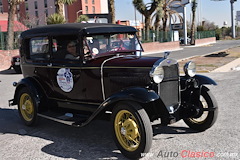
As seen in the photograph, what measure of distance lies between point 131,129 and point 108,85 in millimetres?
964

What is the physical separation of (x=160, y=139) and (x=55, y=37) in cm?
263

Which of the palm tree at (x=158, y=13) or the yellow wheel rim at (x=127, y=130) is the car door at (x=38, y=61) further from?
the palm tree at (x=158, y=13)

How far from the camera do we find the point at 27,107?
598 cm

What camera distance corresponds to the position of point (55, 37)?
5.50 m

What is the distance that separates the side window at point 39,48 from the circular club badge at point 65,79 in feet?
1.80

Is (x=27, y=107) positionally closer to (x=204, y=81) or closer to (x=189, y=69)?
(x=189, y=69)

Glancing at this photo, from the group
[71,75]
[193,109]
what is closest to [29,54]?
[71,75]

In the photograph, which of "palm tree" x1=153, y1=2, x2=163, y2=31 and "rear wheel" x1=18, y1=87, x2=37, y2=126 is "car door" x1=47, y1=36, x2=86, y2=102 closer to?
"rear wheel" x1=18, y1=87, x2=37, y2=126

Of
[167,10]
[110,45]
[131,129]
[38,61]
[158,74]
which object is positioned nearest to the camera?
[131,129]

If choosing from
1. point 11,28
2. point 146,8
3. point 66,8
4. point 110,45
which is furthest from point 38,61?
point 66,8

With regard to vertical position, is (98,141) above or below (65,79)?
below

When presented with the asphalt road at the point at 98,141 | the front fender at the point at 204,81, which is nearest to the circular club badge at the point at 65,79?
the asphalt road at the point at 98,141

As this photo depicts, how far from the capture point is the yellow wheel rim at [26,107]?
591 cm

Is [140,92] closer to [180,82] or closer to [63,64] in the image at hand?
[180,82]
